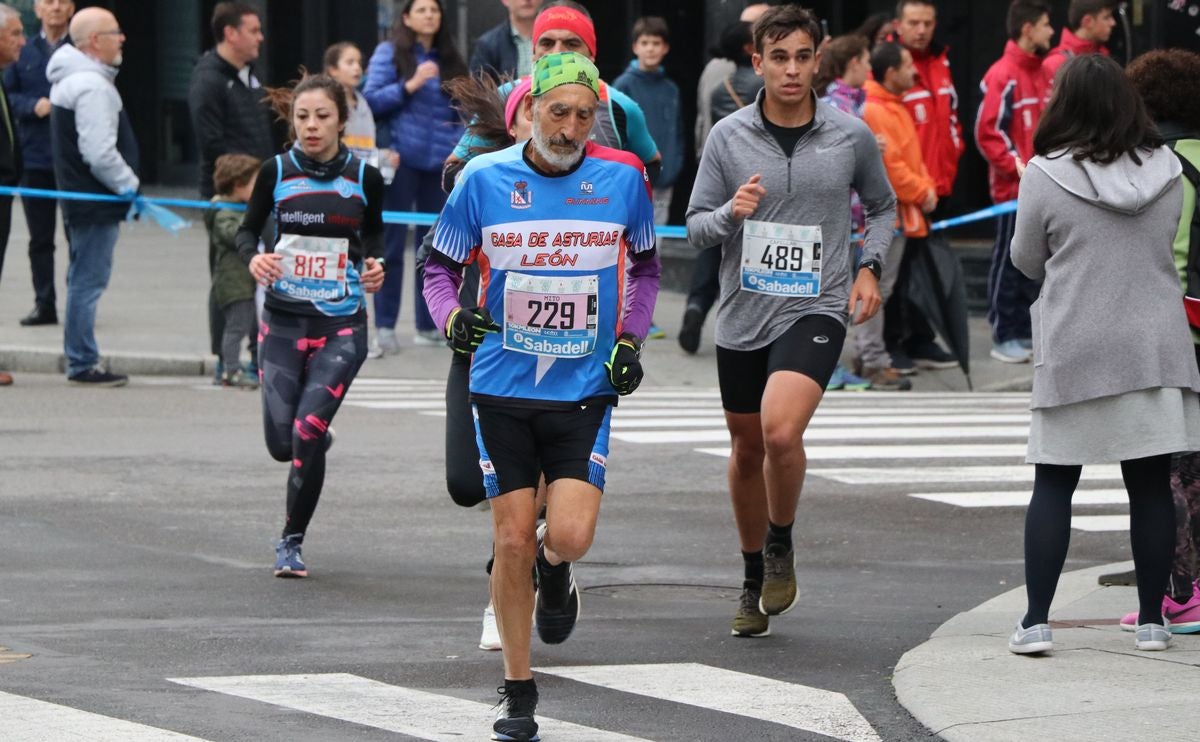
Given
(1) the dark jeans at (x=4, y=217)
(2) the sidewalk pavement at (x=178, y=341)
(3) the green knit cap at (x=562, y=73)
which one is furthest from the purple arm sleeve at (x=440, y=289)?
(1) the dark jeans at (x=4, y=217)

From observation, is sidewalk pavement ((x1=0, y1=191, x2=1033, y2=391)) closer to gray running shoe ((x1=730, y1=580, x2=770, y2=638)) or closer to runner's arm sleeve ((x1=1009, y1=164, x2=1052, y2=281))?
gray running shoe ((x1=730, y1=580, x2=770, y2=638))

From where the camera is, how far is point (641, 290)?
661 centimetres

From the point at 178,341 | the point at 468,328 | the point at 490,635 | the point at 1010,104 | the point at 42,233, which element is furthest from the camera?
the point at 42,233

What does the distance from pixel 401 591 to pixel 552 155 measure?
260cm

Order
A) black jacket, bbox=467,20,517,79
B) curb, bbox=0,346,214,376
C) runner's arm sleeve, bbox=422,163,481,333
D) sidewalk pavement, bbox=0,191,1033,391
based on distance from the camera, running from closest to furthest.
Result: runner's arm sleeve, bbox=422,163,481,333, black jacket, bbox=467,20,517,79, curb, bbox=0,346,214,376, sidewalk pavement, bbox=0,191,1033,391

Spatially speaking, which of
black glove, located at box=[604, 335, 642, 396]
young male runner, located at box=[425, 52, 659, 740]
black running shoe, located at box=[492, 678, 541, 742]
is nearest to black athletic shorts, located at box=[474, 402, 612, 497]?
young male runner, located at box=[425, 52, 659, 740]

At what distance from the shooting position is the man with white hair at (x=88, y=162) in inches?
567

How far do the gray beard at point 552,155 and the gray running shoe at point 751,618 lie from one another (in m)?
1.94

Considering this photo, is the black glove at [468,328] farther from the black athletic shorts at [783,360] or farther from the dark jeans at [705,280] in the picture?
the dark jeans at [705,280]

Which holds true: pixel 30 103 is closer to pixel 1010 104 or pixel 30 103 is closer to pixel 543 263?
pixel 1010 104

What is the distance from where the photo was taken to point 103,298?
18656mm

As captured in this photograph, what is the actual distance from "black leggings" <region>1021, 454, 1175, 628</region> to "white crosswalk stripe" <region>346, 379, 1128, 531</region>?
9.77ft

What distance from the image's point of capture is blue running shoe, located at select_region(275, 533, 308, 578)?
8617mm

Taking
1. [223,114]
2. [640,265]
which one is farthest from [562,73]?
[223,114]
